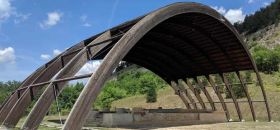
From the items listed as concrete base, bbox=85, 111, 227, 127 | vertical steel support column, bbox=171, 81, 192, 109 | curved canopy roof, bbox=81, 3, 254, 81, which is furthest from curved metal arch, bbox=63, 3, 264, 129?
vertical steel support column, bbox=171, 81, 192, 109

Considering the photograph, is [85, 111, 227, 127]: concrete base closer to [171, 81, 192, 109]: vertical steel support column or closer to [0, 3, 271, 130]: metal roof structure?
[171, 81, 192, 109]: vertical steel support column

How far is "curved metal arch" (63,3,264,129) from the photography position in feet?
45.8

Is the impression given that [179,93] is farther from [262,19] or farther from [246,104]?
[262,19]

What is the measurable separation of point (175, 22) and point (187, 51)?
622 cm

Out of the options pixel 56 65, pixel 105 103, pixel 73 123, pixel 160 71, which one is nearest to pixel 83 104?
pixel 73 123

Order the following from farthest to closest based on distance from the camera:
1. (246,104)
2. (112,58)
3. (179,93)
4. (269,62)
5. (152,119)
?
(269,62) → (246,104) → (179,93) → (152,119) → (112,58)

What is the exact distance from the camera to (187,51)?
28938mm

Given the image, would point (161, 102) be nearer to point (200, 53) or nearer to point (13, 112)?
point (200, 53)

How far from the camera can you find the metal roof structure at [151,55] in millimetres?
15523

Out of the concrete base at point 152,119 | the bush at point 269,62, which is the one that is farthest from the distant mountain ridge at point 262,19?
the concrete base at point 152,119

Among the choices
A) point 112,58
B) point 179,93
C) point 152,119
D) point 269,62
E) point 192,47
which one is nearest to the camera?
point 112,58

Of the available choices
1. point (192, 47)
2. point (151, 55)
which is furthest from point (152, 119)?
point (151, 55)

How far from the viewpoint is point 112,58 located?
49.9 ft

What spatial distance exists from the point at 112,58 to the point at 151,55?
15.3m
